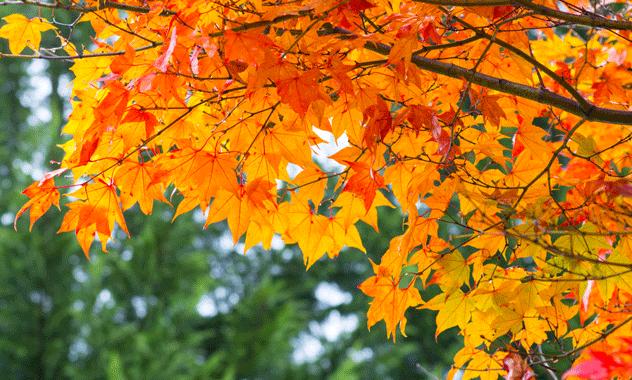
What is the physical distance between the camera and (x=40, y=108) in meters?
8.04

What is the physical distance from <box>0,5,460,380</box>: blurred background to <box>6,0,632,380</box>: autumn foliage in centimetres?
300

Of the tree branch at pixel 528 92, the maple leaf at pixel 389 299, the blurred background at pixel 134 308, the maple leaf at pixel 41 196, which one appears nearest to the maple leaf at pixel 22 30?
the maple leaf at pixel 41 196

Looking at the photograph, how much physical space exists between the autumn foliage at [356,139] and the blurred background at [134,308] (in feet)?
9.83

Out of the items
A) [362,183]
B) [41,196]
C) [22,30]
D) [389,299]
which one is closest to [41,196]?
[41,196]

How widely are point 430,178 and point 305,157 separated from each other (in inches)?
10.2

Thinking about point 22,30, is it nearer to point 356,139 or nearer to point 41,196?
point 41,196

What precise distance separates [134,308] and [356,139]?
5.43 meters

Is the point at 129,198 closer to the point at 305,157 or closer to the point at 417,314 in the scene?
Result: the point at 305,157

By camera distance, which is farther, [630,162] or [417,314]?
[417,314]

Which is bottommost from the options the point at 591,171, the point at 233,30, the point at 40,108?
the point at 40,108

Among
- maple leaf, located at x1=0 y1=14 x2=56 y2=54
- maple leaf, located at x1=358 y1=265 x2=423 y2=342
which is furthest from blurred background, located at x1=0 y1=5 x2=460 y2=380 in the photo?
maple leaf, located at x1=358 y1=265 x2=423 y2=342

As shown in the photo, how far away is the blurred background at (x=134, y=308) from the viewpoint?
4.32 metres

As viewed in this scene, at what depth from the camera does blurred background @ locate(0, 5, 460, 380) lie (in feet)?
14.2

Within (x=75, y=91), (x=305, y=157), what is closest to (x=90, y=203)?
(x=75, y=91)
